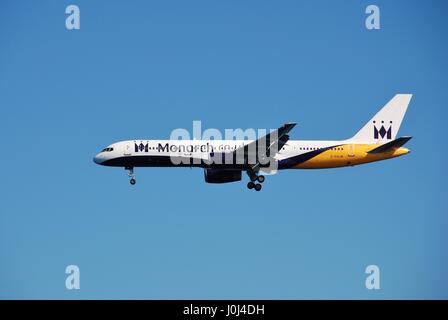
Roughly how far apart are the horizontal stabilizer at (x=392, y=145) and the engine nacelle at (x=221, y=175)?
47.8 ft

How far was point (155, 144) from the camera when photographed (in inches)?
3401

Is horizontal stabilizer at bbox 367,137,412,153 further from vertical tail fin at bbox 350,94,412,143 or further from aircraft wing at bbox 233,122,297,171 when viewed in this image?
aircraft wing at bbox 233,122,297,171

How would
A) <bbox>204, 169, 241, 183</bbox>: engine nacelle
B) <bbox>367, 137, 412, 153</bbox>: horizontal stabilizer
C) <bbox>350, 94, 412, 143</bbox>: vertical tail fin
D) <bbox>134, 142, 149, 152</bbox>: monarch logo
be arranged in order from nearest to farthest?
<bbox>367, 137, 412, 153</bbox>: horizontal stabilizer < <bbox>134, 142, 149, 152</bbox>: monarch logo < <bbox>204, 169, 241, 183</bbox>: engine nacelle < <bbox>350, 94, 412, 143</bbox>: vertical tail fin

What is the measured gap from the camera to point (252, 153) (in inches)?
3344

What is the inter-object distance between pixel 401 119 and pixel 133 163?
2933cm

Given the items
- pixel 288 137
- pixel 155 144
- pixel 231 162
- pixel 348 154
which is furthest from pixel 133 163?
pixel 348 154

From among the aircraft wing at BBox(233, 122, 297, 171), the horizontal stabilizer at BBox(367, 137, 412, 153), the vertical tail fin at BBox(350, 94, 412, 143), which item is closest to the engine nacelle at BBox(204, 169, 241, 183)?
the aircraft wing at BBox(233, 122, 297, 171)

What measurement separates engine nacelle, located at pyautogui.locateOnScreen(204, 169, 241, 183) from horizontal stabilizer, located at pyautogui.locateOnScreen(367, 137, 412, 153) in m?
14.6

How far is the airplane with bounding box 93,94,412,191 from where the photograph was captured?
85250 millimetres

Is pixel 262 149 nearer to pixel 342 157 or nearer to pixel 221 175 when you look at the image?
pixel 221 175

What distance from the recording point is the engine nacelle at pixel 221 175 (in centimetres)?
9031
